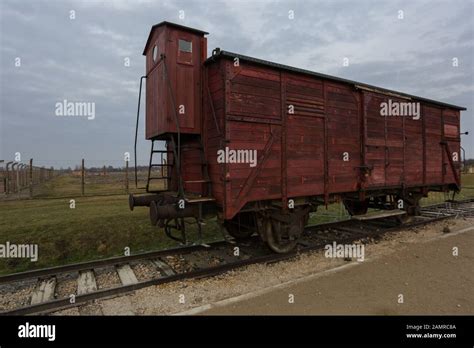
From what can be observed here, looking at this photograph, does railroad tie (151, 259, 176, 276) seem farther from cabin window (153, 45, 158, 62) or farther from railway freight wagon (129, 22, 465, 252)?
cabin window (153, 45, 158, 62)

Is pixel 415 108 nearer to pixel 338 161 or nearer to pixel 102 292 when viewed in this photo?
pixel 338 161

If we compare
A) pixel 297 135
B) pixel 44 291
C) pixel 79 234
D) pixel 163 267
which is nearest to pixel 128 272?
pixel 163 267

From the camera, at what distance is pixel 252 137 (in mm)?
6191

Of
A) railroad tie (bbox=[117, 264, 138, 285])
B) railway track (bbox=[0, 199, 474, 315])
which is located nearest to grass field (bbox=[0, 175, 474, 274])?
railway track (bbox=[0, 199, 474, 315])

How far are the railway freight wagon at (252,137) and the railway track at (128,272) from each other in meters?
0.57

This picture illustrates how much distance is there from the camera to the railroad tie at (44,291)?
4.72m

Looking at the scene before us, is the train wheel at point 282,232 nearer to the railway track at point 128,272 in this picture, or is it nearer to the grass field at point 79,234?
the railway track at point 128,272

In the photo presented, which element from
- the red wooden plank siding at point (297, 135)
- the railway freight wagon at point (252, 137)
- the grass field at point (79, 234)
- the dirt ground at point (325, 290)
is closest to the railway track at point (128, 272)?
the dirt ground at point (325, 290)

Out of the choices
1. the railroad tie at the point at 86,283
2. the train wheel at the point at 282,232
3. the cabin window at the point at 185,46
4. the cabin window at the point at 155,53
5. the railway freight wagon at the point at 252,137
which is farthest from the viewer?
the train wheel at the point at 282,232

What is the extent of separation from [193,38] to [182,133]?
2054 millimetres

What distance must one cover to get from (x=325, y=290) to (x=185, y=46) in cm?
547

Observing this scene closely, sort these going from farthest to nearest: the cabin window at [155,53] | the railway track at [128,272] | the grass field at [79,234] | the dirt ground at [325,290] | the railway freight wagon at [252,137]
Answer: the grass field at [79,234]
the cabin window at [155,53]
the railway freight wagon at [252,137]
the railway track at [128,272]
the dirt ground at [325,290]
